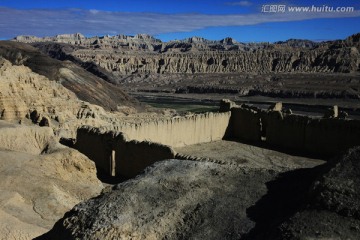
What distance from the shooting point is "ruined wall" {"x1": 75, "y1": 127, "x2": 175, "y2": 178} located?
51.9ft

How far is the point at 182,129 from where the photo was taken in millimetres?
21688

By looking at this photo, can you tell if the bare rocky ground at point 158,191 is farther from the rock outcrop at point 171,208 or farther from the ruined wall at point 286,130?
the ruined wall at point 286,130

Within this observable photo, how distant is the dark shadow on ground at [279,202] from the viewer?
296 inches

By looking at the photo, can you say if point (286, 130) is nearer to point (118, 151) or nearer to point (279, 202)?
point (118, 151)

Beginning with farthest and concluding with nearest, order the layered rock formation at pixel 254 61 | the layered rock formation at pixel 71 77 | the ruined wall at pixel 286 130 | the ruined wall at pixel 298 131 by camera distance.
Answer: the layered rock formation at pixel 254 61 → the layered rock formation at pixel 71 77 → the ruined wall at pixel 286 130 → the ruined wall at pixel 298 131

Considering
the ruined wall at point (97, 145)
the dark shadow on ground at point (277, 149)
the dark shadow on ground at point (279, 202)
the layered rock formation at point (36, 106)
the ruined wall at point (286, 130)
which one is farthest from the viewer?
the layered rock formation at point (36, 106)

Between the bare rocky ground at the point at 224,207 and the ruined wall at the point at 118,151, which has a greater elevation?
the bare rocky ground at the point at 224,207

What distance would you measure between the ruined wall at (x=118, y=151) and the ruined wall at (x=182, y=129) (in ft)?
3.94

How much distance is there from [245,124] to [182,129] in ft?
13.2

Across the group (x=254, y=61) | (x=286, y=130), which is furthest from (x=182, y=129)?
(x=254, y=61)

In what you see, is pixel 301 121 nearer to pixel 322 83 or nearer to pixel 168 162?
pixel 168 162

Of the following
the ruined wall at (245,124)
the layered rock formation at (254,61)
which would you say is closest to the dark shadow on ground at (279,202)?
the ruined wall at (245,124)

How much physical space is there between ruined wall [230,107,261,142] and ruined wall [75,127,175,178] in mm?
8646

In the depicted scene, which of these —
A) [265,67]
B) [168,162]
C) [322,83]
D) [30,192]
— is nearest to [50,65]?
[30,192]
